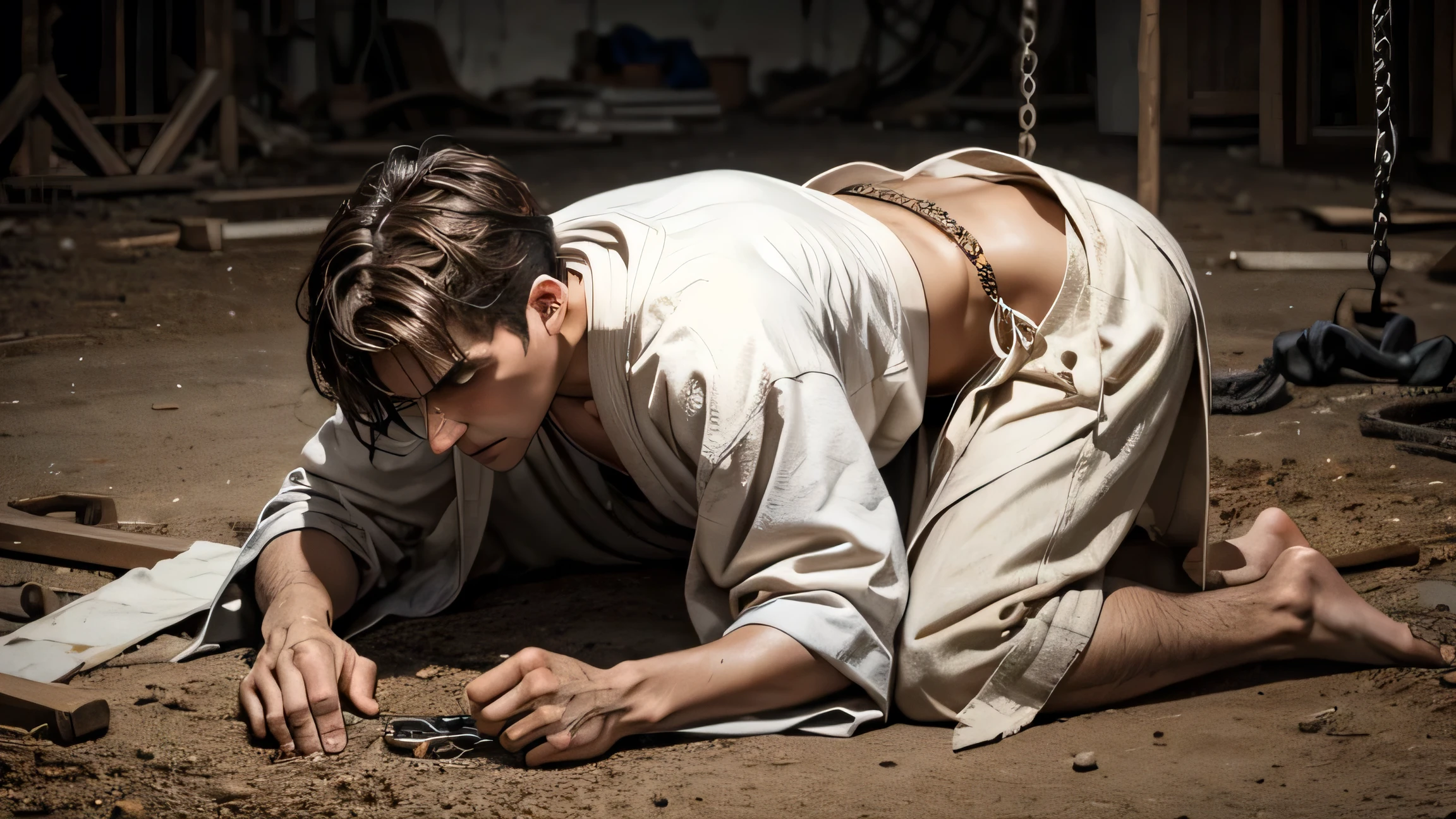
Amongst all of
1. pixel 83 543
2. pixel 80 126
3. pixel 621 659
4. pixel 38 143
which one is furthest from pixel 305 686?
pixel 38 143

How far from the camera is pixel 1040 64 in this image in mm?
12344

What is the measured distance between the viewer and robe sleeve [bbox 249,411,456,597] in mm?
2525

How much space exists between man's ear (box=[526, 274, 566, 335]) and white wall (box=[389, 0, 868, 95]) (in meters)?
11.0

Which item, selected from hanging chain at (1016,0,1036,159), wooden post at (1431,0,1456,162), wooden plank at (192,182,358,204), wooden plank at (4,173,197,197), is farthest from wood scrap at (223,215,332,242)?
wooden post at (1431,0,1456,162)

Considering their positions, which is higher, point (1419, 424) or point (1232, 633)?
point (1232, 633)

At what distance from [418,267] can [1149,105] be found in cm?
388

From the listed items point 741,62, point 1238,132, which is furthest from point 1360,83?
point 741,62

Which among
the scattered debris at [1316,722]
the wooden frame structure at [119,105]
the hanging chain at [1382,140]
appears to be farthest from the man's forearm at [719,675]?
the wooden frame structure at [119,105]

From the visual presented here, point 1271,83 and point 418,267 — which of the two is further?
point 1271,83

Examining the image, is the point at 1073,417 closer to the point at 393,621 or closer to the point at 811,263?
the point at 811,263

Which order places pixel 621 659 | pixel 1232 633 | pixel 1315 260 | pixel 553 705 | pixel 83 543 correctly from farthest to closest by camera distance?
pixel 1315 260 → pixel 83 543 → pixel 621 659 → pixel 1232 633 → pixel 553 705

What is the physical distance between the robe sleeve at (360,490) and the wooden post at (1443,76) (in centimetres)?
805

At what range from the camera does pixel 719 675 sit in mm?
2027

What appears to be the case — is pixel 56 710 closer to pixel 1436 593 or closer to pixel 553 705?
pixel 553 705
